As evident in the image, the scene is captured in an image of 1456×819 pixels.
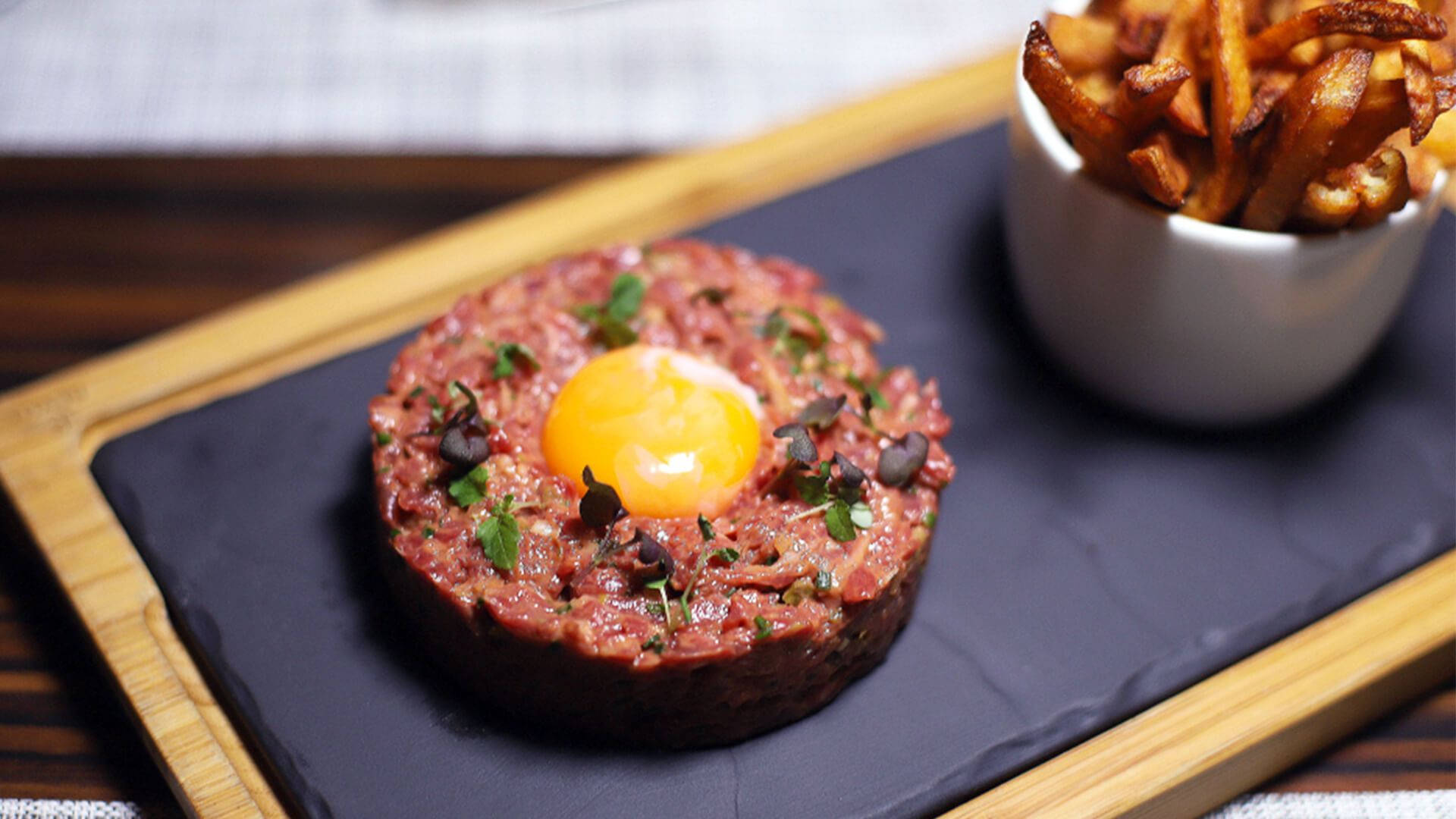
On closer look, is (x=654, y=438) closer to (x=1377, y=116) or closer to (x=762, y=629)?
(x=762, y=629)

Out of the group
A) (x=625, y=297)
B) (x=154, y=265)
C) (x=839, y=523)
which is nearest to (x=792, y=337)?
(x=625, y=297)

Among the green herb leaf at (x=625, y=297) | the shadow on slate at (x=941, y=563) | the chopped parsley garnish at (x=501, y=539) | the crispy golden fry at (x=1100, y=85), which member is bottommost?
the shadow on slate at (x=941, y=563)

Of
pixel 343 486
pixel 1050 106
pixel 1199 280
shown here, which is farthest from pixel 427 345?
pixel 1199 280

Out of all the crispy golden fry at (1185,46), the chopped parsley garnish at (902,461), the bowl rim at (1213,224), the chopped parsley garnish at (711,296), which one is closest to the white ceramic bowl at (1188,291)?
the bowl rim at (1213,224)

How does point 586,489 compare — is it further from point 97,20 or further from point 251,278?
point 97,20

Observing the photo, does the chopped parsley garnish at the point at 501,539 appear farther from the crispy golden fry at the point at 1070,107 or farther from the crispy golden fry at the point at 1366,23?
the crispy golden fry at the point at 1366,23

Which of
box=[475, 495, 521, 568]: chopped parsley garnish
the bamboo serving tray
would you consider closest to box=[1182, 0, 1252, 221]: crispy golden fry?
the bamboo serving tray
